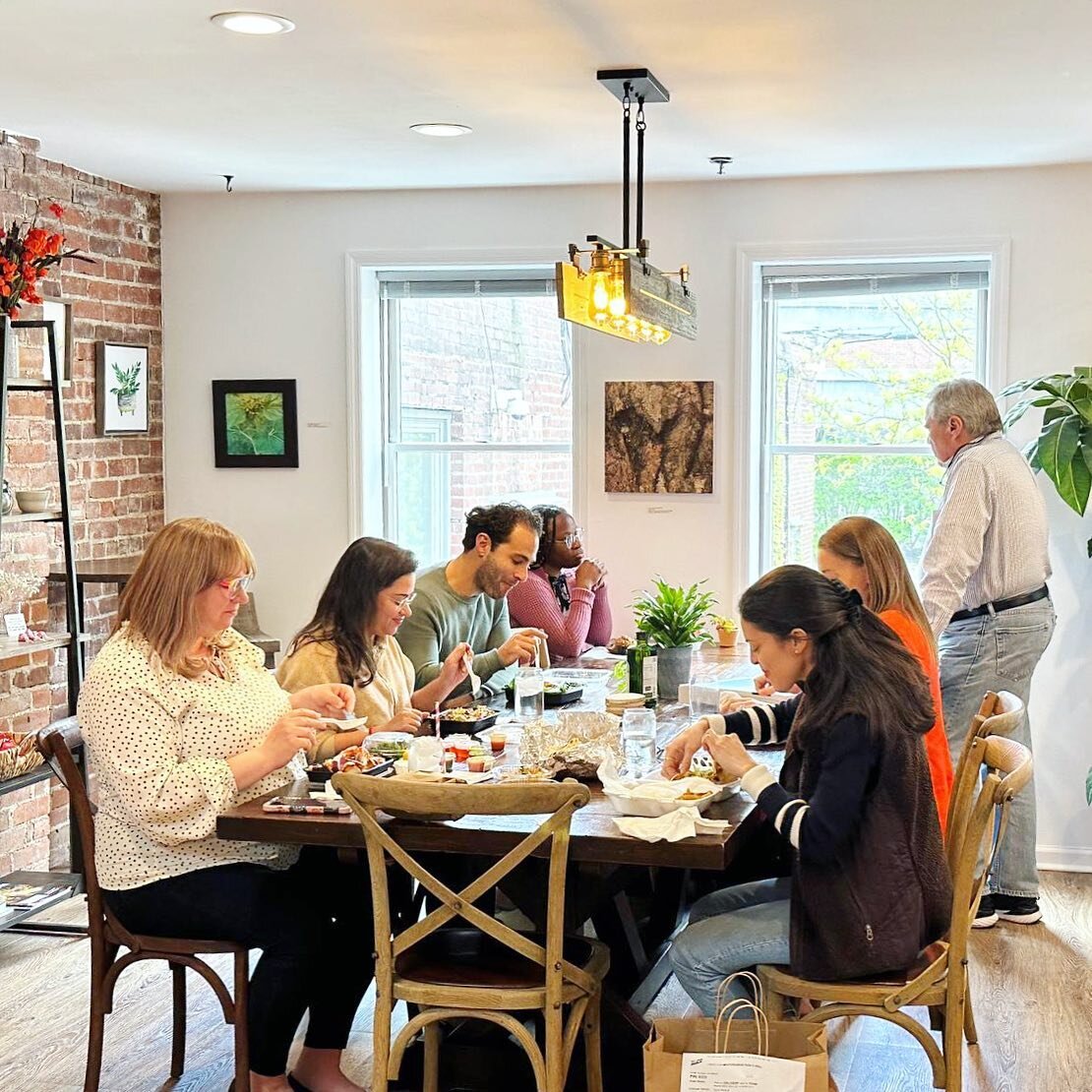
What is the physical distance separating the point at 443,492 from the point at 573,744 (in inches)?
120

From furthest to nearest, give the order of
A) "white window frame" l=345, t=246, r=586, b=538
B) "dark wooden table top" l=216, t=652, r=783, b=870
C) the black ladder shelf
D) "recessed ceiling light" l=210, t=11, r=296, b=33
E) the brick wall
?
1. "white window frame" l=345, t=246, r=586, b=538
2. the brick wall
3. the black ladder shelf
4. "recessed ceiling light" l=210, t=11, r=296, b=33
5. "dark wooden table top" l=216, t=652, r=783, b=870

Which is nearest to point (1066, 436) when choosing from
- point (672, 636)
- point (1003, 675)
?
point (1003, 675)

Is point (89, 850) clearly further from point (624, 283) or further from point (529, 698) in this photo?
point (624, 283)

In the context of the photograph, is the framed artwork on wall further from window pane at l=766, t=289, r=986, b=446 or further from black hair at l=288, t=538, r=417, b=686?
window pane at l=766, t=289, r=986, b=446

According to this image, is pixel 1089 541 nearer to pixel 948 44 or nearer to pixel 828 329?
pixel 828 329

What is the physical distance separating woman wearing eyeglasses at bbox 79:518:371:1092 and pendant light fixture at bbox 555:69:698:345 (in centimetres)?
114

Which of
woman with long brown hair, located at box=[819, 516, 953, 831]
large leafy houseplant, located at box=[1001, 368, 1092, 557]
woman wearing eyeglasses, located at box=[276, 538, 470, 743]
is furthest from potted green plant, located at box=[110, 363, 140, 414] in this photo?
large leafy houseplant, located at box=[1001, 368, 1092, 557]

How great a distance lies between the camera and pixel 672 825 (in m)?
2.62

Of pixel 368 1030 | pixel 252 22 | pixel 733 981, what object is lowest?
pixel 368 1030

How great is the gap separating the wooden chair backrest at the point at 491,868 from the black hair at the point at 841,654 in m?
0.49

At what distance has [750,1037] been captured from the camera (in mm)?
2527

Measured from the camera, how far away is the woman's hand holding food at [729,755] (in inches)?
108

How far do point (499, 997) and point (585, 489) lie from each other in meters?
3.30

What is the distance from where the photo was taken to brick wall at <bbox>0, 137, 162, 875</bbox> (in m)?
4.89
